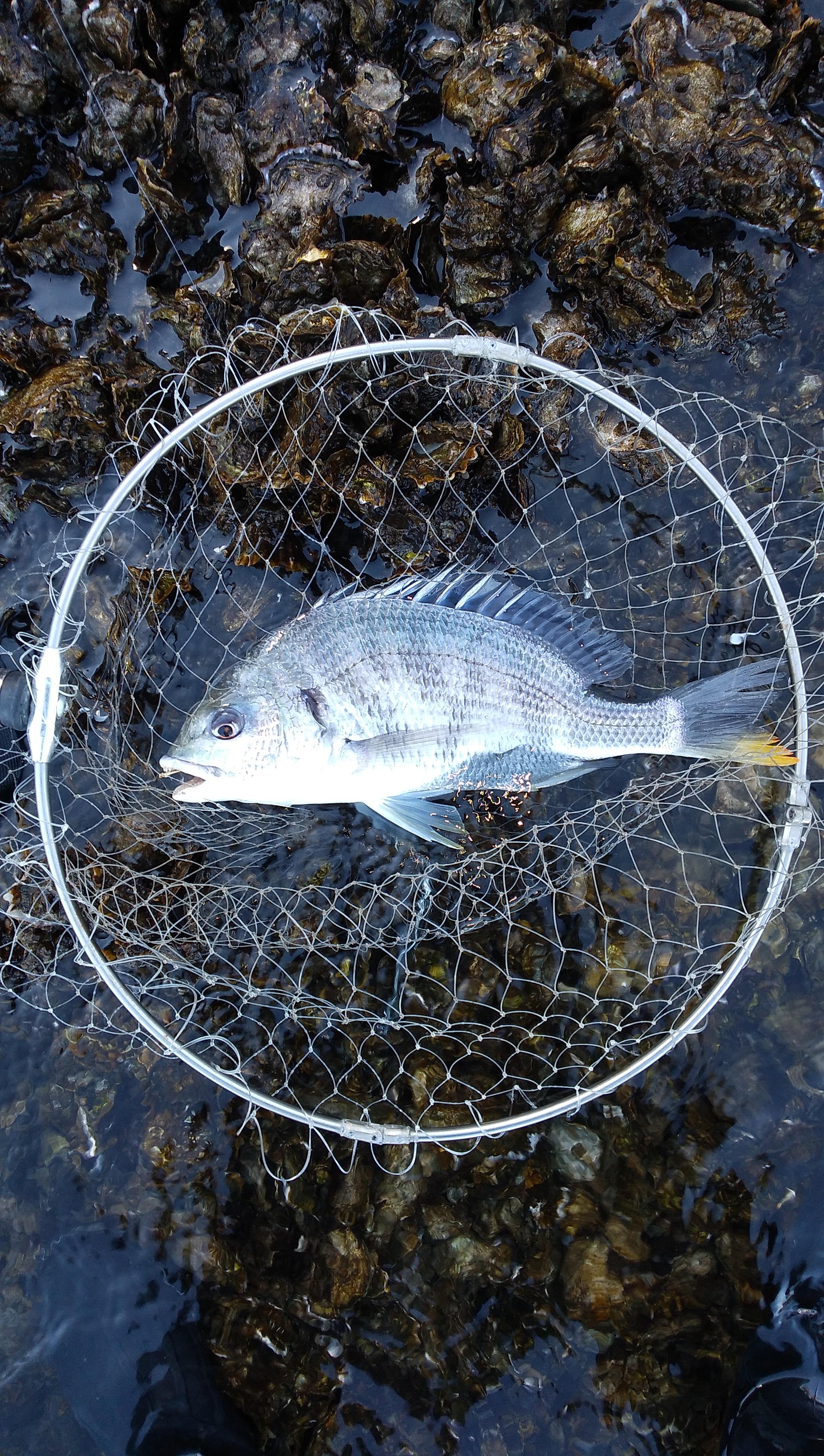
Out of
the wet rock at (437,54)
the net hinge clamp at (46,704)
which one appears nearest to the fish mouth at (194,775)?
the net hinge clamp at (46,704)

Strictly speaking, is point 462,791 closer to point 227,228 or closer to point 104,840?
point 104,840

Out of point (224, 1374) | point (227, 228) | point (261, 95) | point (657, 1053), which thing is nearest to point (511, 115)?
point (261, 95)

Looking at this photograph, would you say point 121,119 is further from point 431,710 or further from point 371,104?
point 431,710

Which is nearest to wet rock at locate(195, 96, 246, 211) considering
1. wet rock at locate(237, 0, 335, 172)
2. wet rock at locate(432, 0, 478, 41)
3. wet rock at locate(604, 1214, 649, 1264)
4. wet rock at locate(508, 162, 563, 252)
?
wet rock at locate(237, 0, 335, 172)

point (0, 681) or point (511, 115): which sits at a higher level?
point (511, 115)

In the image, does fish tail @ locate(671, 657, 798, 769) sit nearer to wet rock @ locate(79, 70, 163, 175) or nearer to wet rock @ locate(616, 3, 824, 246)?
wet rock @ locate(616, 3, 824, 246)

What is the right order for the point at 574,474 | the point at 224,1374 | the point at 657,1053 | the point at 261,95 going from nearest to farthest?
the point at 657,1053, the point at 224,1374, the point at 261,95, the point at 574,474
